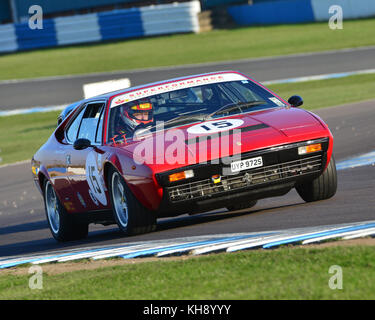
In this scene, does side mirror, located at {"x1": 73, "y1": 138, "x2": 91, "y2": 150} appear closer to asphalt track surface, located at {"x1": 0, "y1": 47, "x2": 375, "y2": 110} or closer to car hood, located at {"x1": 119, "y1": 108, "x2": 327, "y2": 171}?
car hood, located at {"x1": 119, "y1": 108, "x2": 327, "y2": 171}

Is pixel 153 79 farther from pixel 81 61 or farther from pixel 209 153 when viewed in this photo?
pixel 209 153

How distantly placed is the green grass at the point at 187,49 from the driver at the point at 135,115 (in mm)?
22658

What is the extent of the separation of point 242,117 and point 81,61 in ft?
87.0

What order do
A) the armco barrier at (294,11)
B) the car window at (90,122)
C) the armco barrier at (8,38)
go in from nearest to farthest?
the car window at (90,122), the armco barrier at (294,11), the armco barrier at (8,38)

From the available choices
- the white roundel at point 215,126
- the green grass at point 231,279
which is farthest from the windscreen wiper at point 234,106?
the green grass at point 231,279

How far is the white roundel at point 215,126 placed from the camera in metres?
7.06

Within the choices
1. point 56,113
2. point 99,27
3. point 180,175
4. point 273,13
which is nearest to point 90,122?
point 180,175

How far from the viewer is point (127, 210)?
23.2ft

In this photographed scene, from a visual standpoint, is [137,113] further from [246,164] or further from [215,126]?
[246,164]

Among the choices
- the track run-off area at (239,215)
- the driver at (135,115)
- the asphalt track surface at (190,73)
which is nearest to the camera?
the track run-off area at (239,215)

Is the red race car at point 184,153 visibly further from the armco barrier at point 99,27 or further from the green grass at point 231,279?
the armco barrier at point 99,27

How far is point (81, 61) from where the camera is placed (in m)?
33.3

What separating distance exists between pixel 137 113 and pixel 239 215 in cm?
139

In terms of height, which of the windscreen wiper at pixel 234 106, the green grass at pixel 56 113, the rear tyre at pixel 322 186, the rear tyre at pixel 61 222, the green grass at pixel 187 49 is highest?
the windscreen wiper at pixel 234 106
